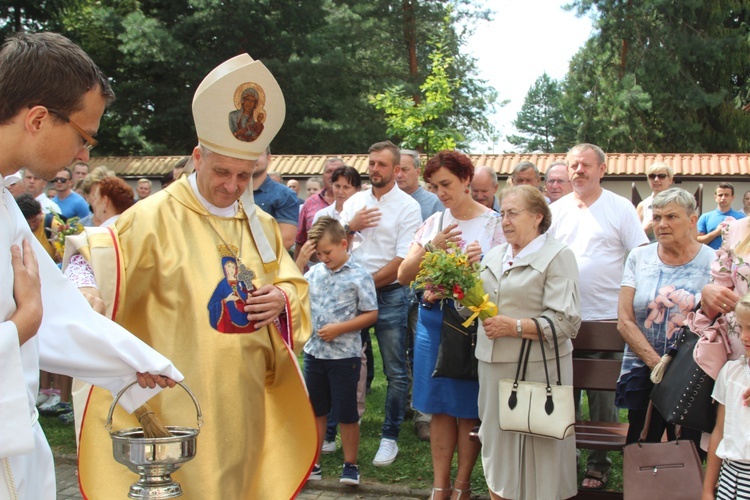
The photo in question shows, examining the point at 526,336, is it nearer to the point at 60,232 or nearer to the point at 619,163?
the point at 60,232

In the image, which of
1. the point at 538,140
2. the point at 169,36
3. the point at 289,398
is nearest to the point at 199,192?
the point at 289,398

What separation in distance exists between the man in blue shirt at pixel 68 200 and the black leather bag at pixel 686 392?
24.6ft

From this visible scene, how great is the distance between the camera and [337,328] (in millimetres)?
6230

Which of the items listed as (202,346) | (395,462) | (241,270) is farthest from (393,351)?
(202,346)

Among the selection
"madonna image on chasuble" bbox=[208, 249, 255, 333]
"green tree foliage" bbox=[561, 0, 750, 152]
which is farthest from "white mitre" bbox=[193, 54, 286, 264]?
"green tree foliage" bbox=[561, 0, 750, 152]

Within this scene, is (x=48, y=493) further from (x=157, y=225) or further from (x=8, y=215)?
(x=157, y=225)

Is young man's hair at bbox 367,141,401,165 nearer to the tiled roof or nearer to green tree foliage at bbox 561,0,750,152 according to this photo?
the tiled roof

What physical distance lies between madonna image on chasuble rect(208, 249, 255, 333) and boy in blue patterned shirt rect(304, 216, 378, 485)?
210cm

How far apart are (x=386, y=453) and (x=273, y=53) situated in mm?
25197

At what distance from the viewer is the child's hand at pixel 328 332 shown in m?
6.22

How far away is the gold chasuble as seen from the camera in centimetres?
397

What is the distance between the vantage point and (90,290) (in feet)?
12.1

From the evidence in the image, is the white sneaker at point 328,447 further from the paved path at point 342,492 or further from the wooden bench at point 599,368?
the wooden bench at point 599,368

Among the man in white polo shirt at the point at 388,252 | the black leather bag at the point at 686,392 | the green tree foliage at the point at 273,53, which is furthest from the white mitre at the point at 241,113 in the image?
the green tree foliage at the point at 273,53
